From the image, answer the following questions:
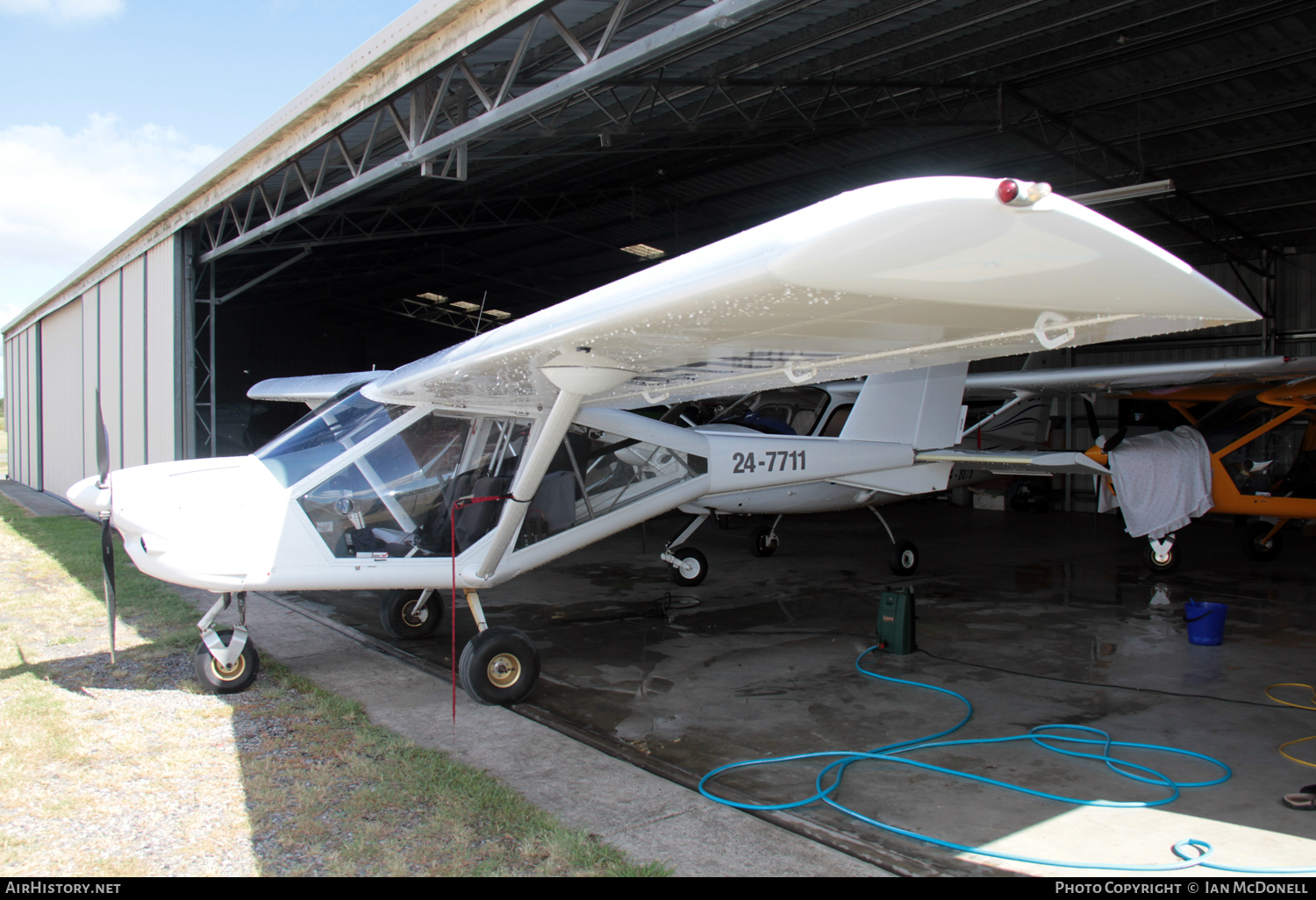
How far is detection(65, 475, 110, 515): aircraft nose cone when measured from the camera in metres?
4.64

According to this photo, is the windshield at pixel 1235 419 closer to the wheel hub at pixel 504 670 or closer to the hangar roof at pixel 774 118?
the hangar roof at pixel 774 118

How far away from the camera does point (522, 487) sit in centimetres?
466

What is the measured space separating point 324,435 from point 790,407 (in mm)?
8195

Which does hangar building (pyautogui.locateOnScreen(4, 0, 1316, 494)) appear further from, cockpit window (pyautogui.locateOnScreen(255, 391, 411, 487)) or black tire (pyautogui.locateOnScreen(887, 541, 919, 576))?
black tire (pyautogui.locateOnScreen(887, 541, 919, 576))

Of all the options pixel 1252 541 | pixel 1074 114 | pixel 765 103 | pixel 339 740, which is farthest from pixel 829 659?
pixel 1074 114

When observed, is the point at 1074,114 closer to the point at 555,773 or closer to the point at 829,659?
the point at 829,659

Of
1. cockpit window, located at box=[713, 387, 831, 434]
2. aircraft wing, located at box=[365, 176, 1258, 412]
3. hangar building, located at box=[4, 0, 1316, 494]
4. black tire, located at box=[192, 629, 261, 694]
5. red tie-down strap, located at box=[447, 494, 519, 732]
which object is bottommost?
black tire, located at box=[192, 629, 261, 694]

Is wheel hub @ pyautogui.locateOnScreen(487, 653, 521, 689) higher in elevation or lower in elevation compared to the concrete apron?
higher

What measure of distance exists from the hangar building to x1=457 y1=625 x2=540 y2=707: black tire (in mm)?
3816

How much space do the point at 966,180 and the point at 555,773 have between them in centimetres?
315

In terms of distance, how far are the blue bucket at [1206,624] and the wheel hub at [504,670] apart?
5.23 metres

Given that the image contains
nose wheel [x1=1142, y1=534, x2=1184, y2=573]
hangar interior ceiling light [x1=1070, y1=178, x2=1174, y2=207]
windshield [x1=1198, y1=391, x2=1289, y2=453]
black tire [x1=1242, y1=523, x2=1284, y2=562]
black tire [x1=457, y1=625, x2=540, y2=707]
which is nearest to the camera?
black tire [x1=457, y1=625, x2=540, y2=707]

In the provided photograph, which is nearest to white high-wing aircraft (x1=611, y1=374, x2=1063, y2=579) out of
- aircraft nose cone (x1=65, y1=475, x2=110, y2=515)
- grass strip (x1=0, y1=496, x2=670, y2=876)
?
grass strip (x1=0, y1=496, x2=670, y2=876)

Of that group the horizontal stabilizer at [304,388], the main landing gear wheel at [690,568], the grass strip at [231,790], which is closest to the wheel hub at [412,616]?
the grass strip at [231,790]
